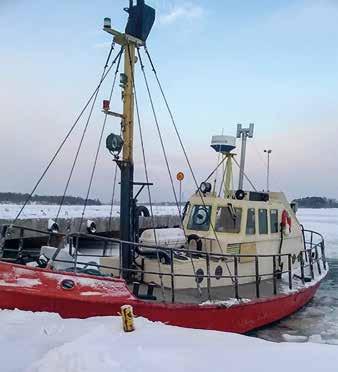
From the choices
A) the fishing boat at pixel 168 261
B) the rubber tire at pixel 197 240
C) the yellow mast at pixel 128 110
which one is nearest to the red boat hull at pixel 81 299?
the fishing boat at pixel 168 261

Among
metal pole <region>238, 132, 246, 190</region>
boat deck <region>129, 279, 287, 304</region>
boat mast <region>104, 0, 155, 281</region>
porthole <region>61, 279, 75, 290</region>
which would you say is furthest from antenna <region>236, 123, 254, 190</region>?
porthole <region>61, 279, 75, 290</region>

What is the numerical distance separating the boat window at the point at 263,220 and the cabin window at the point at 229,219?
57cm

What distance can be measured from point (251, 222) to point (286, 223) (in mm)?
1346

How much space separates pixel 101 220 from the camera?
22406 mm

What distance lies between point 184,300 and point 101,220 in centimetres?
1545

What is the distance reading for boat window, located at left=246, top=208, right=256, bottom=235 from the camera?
392 inches

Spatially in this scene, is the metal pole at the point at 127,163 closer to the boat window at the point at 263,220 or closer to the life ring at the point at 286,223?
the boat window at the point at 263,220

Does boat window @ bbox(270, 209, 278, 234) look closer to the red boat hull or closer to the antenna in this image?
the antenna

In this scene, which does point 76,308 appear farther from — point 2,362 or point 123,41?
point 123,41

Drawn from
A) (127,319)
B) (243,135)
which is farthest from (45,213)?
(127,319)

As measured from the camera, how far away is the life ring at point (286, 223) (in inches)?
424

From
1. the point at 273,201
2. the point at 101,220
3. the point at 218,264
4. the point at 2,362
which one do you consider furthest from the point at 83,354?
the point at 101,220

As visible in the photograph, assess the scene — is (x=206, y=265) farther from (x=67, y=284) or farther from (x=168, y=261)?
(x=67, y=284)

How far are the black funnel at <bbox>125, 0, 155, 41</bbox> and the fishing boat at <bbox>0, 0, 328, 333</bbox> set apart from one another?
18 millimetres
